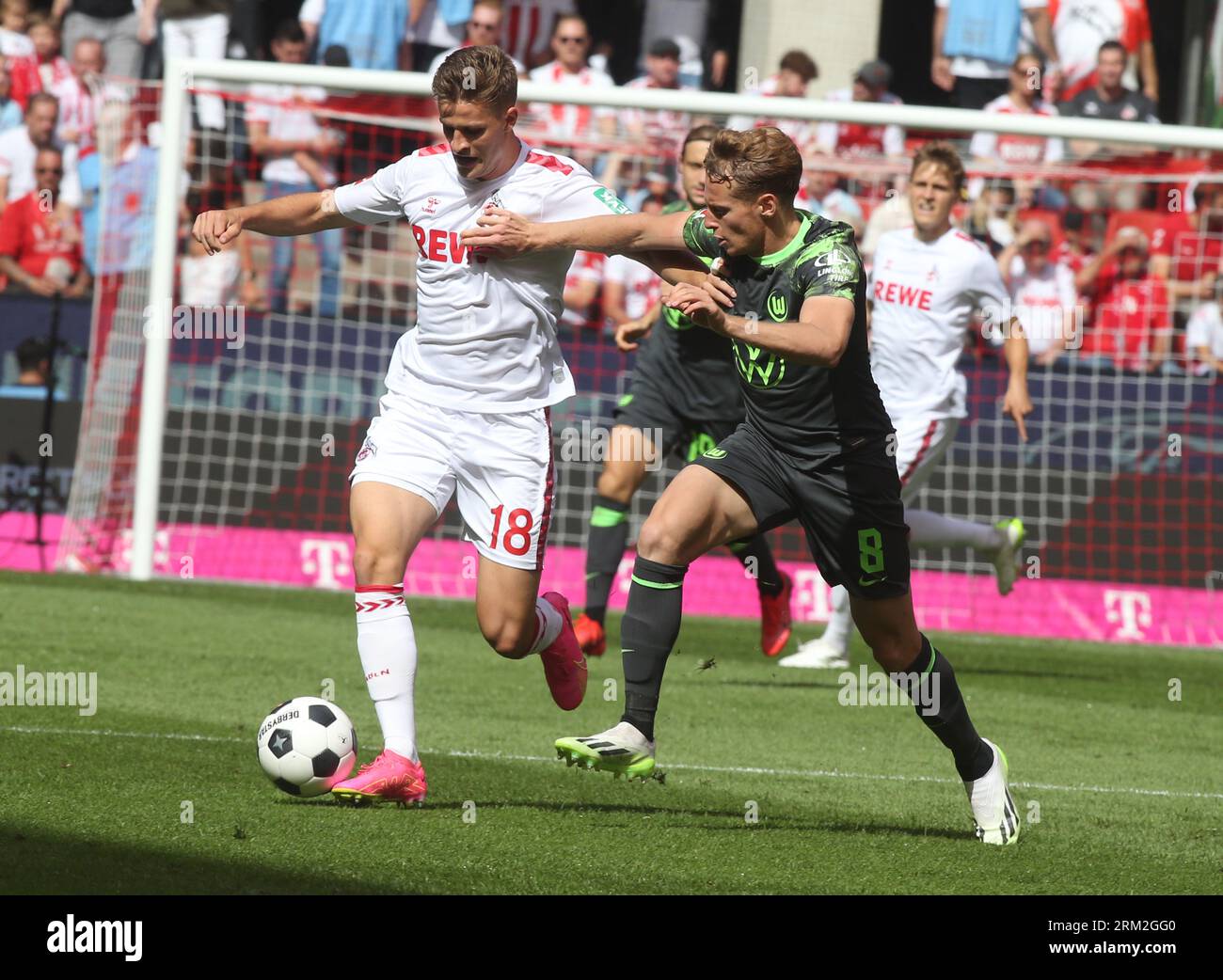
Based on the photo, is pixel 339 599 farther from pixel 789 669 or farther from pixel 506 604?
pixel 506 604

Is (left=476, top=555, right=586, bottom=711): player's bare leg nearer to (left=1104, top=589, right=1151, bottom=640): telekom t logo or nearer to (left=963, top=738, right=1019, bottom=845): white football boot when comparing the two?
(left=963, top=738, right=1019, bottom=845): white football boot

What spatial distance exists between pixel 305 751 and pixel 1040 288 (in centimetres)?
1014

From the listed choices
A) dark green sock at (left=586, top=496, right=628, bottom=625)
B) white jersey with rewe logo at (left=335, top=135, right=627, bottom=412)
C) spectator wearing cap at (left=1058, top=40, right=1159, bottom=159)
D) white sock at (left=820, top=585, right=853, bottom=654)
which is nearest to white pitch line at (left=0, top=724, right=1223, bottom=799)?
white jersey with rewe logo at (left=335, top=135, right=627, bottom=412)

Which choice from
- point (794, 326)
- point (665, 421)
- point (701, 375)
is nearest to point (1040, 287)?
point (701, 375)

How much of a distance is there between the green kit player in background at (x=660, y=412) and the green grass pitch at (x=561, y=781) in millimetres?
565

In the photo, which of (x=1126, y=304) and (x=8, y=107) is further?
(x=8, y=107)

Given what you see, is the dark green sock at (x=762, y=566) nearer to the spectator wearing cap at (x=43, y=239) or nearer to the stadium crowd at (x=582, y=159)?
the stadium crowd at (x=582, y=159)

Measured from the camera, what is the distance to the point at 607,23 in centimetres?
1898

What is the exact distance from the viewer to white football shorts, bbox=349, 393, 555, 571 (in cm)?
631

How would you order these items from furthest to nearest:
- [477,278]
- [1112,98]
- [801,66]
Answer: [1112,98] < [801,66] < [477,278]

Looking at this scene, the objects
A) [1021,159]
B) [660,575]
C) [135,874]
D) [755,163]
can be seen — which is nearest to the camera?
[135,874]

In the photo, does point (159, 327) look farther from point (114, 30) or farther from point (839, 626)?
point (839, 626)

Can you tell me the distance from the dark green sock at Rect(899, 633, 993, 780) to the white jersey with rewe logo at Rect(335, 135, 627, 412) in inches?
59.1

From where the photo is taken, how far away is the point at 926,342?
10562mm
